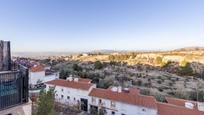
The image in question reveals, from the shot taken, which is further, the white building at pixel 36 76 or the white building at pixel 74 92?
the white building at pixel 36 76

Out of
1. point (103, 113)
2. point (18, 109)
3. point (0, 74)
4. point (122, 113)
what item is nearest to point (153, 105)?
point (122, 113)

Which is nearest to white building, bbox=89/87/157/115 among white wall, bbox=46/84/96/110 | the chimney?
white wall, bbox=46/84/96/110

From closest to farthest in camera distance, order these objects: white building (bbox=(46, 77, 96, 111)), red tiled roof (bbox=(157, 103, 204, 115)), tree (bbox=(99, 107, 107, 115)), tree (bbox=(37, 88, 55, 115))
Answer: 1. tree (bbox=(37, 88, 55, 115))
2. red tiled roof (bbox=(157, 103, 204, 115))
3. tree (bbox=(99, 107, 107, 115))
4. white building (bbox=(46, 77, 96, 111))

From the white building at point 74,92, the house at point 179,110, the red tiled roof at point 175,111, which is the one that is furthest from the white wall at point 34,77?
the red tiled roof at point 175,111

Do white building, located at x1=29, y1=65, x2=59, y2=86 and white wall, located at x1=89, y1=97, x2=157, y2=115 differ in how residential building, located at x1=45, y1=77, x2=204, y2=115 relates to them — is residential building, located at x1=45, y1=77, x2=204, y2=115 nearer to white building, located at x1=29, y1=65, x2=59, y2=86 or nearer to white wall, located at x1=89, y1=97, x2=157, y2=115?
white wall, located at x1=89, y1=97, x2=157, y2=115

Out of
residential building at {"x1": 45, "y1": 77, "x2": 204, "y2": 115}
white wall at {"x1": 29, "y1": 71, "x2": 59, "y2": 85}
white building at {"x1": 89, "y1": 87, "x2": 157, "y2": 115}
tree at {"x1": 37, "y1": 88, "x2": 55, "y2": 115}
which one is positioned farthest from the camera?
white wall at {"x1": 29, "y1": 71, "x2": 59, "y2": 85}

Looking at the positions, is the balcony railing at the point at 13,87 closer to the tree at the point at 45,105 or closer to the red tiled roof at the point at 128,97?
the tree at the point at 45,105

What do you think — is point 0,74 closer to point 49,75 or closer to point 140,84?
point 49,75
